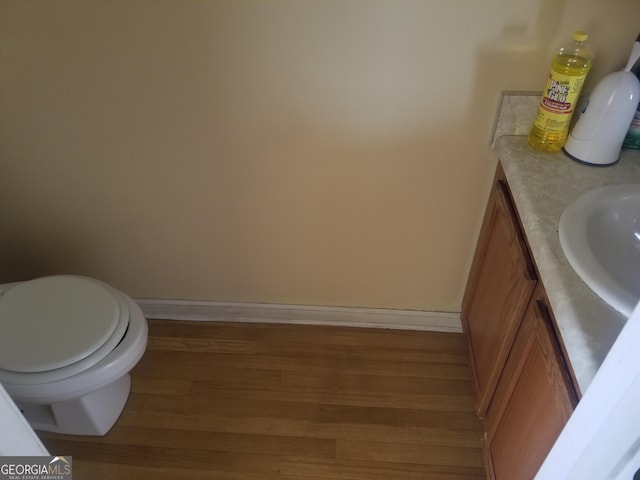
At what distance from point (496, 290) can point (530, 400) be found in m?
0.34

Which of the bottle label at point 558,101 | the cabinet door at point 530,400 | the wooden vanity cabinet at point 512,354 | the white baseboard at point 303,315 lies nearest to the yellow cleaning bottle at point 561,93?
the bottle label at point 558,101

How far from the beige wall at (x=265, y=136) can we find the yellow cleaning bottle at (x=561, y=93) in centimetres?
4

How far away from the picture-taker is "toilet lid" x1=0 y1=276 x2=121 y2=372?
1.26 m

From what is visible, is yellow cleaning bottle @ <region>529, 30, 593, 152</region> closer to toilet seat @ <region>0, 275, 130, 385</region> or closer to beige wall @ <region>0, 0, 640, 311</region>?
beige wall @ <region>0, 0, 640, 311</region>

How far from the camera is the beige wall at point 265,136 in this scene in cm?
118

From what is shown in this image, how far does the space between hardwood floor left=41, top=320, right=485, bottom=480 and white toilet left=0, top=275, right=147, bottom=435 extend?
0.11 metres

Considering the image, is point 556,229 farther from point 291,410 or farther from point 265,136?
point 291,410

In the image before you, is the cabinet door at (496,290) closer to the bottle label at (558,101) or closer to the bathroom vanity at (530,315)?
the bathroom vanity at (530,315)

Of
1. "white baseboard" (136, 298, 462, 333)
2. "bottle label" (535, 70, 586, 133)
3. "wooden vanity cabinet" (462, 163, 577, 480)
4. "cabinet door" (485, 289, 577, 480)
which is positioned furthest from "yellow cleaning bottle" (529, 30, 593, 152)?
"white baseboard" (136, 298, 462, 333)

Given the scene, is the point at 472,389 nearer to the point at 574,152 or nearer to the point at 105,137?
the point at 574,152

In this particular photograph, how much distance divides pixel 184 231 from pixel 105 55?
0.58 m

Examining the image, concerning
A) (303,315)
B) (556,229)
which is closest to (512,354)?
(556,229)

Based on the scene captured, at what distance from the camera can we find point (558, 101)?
3.69 ft

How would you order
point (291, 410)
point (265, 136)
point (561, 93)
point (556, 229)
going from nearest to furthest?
point (556, 229), point (561, 93), point (265, 136), point (291, 410)
